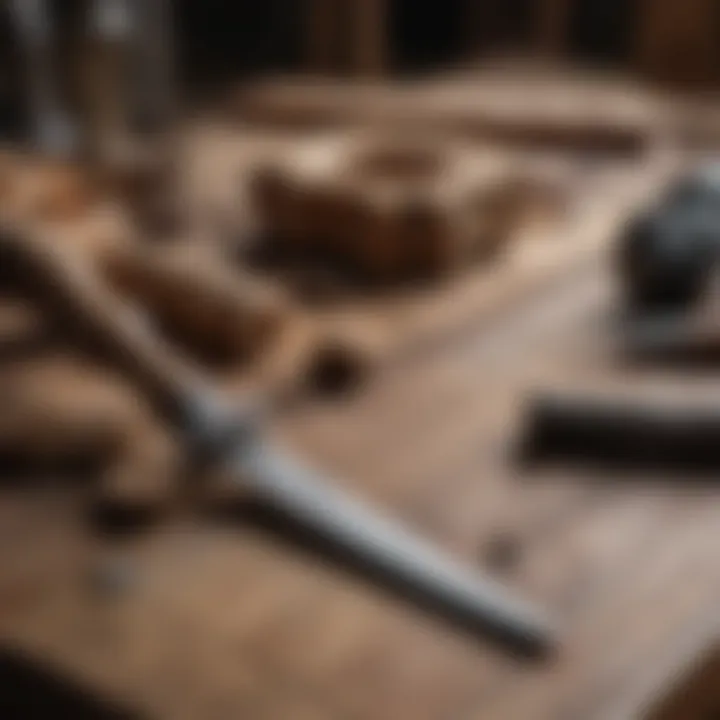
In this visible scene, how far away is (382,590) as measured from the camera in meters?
0.65

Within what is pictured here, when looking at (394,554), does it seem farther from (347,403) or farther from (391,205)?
(391,205)

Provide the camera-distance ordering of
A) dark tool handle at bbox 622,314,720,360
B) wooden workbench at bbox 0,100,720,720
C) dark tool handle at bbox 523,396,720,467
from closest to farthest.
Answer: wooden workbench at bbox 0,100,720,720
dark tool handle at bbox 523,396,720,467
dark tool handle at bbox 622,314,720,360

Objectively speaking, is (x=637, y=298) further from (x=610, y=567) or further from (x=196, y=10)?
(x=196, y=10)

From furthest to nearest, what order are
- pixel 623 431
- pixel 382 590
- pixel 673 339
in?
pixel 673 339 < pixel 623 431 < pixel 382 590

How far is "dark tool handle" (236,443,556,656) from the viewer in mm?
627

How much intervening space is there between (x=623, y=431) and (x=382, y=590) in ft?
0.57

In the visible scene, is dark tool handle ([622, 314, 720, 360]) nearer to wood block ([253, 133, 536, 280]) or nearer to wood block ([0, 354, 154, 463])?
wood block ([253, 133, 536, 280])

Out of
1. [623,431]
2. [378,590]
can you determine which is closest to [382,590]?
[378,590]

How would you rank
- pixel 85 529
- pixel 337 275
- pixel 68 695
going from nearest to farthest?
pixel 68 695 < pixel 85 529 < pixel 337 275

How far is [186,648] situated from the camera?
2.03 feet

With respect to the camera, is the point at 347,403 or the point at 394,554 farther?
the point at 347,403

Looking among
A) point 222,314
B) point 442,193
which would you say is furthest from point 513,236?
point 222,314

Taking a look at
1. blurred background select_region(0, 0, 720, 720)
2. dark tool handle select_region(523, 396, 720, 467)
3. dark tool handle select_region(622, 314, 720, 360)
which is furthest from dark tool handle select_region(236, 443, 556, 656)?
dark tool handle select_region(622, 314, 720, 360)

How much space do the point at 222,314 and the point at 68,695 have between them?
338mm
